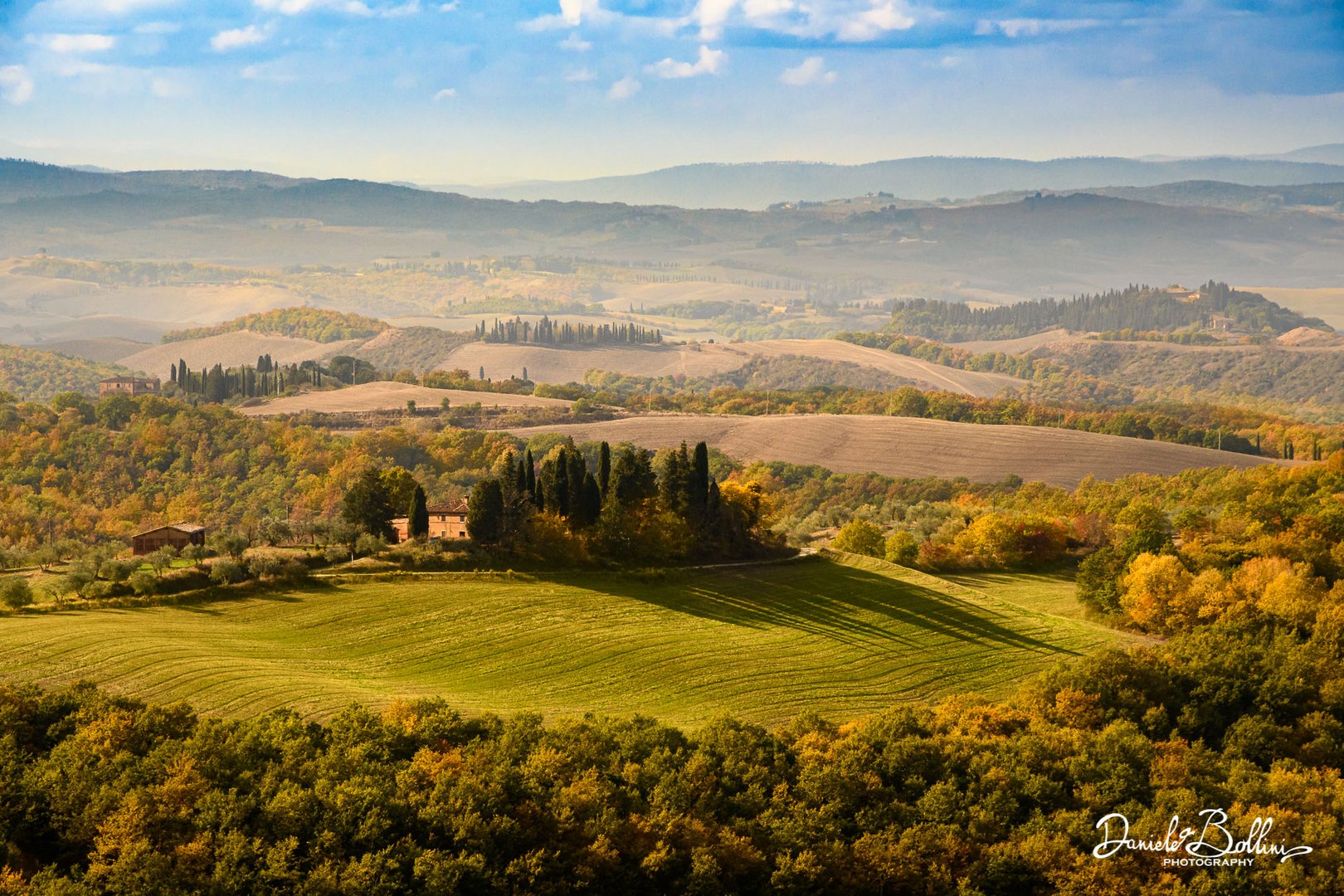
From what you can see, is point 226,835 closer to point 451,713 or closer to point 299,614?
point 451,713

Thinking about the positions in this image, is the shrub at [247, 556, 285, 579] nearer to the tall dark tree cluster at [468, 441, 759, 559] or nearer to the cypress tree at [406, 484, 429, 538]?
the cypress tree at [406, 484, 429, 538]

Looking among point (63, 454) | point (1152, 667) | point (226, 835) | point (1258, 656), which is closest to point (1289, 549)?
point (1258, 656)

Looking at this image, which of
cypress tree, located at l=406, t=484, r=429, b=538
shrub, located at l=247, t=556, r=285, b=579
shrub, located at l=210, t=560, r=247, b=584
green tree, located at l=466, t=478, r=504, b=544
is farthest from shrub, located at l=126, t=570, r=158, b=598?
green tree, located at l=466, t=478, r=504, b=544

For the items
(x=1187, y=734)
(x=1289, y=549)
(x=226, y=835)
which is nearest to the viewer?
(x=226, y=835)

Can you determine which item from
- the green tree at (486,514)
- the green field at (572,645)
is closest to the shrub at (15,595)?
the green field at (572,645)

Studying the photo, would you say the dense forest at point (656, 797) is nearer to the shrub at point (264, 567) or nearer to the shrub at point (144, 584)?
the shrub at point (144, 584)

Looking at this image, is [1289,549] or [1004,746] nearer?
[1004,746]

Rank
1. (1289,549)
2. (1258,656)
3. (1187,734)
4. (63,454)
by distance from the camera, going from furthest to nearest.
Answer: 1. (63,454)
2. (1289,549)
3. (1258,656)
4. (1187,734)
